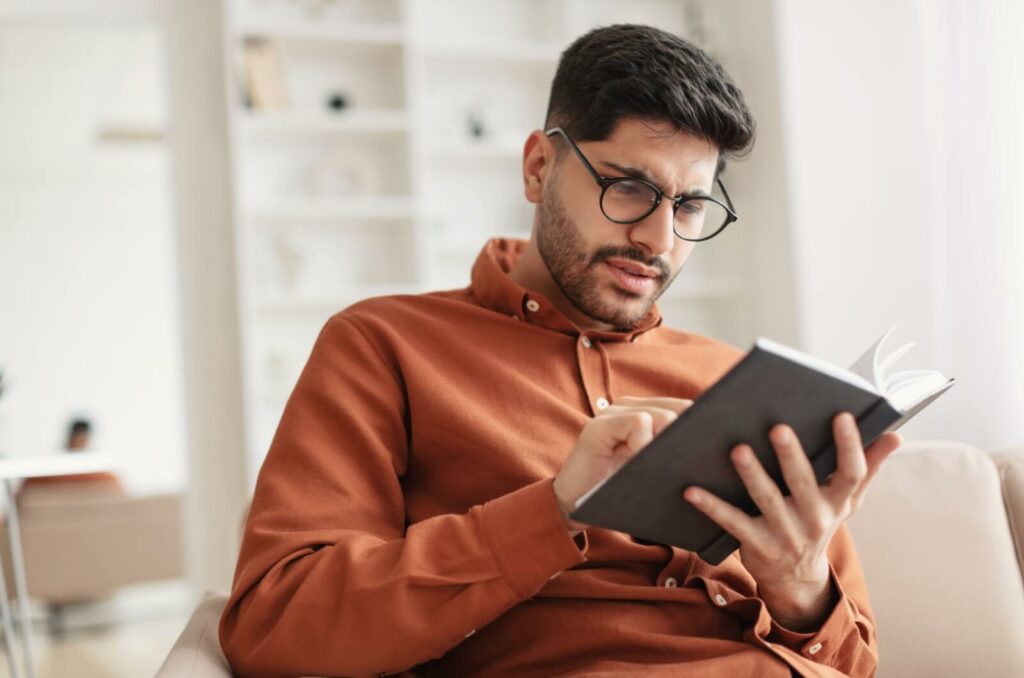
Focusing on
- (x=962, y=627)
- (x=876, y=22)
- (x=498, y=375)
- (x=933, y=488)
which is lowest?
(x=962, y=627)

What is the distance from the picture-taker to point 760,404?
900mm

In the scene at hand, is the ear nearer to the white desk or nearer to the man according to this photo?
the man

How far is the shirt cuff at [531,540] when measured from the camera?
1.01 meters

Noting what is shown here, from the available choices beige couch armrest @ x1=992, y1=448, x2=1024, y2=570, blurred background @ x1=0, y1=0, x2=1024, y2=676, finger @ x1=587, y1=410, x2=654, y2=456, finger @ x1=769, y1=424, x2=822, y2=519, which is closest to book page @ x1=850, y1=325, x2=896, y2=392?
finger @ x1=769, y1=424, x2=822, y2=519

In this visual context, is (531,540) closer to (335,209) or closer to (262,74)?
(335,209)

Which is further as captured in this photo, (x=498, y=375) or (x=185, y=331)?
(x=185, y=331)

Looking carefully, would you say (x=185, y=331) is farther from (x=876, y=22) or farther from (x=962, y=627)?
(x=962, y=627)

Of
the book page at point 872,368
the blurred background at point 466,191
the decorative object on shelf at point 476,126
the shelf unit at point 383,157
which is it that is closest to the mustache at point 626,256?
the book page at point 872,368

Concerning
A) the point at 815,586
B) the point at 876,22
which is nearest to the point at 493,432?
the point at 815,586

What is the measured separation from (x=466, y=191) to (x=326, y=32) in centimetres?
80

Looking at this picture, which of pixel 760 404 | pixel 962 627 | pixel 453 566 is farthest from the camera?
pixel 962 627

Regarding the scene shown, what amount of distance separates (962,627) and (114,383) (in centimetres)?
799

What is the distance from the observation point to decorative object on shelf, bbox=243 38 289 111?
3.67m

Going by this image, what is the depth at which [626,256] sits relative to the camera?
134cm
